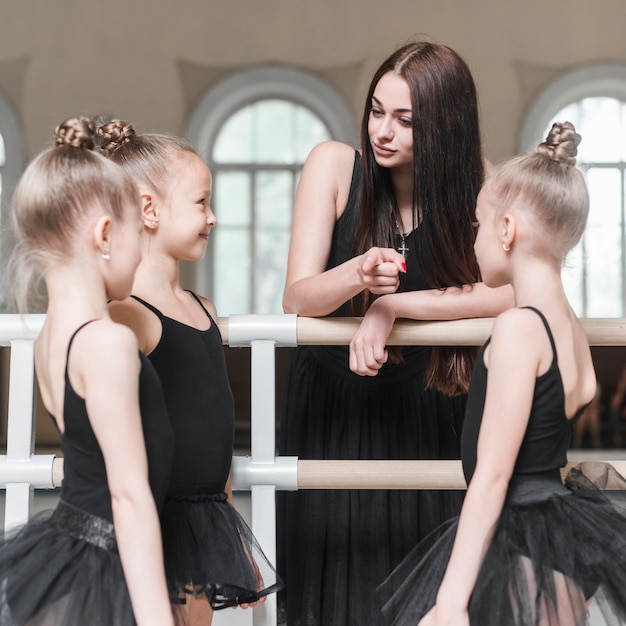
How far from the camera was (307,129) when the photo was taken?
8.50 meters

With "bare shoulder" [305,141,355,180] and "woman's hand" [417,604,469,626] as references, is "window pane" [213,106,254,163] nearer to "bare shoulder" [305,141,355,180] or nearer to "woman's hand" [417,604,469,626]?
"bare shoulder" [305,141,355,180]

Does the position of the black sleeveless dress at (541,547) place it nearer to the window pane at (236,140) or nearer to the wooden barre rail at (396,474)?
the wooden barre rail at (396,474)

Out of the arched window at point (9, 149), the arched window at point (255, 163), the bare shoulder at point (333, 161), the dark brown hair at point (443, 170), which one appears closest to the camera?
the dark brown hair at point (443, 170)

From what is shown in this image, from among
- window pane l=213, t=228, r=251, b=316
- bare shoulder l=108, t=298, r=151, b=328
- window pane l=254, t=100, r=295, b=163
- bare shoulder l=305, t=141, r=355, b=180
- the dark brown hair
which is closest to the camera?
bare shoulder l=108, t=298, r=151, b=328

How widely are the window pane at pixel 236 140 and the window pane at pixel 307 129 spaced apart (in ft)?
1.41

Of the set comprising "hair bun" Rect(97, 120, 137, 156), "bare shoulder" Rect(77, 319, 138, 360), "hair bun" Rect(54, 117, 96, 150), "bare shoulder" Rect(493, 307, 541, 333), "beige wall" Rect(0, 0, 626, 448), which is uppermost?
"beige wall" Rect(0, 0, 626, 448)

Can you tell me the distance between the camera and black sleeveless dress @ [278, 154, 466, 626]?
1.70 meters

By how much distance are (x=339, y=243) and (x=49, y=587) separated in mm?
937

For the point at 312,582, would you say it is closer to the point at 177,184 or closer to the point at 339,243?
the point at 339,243

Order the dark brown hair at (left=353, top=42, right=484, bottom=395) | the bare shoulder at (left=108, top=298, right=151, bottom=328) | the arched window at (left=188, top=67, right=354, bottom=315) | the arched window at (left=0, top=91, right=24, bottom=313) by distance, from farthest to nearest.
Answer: the arched window at (left=188, top=67, right=354, bottom=315)
the arched window at (left=0, top=91, right=24, bottom=313)
the dark brown hair at (left=353, top=42, right=484, bottom=395)
the bare shoulder at (left=108, top=298, right=151, bottom=328)

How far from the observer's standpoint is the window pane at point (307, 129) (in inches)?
334

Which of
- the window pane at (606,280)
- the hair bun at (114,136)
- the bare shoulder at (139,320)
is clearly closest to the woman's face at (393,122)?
the hair bun at (114,136)

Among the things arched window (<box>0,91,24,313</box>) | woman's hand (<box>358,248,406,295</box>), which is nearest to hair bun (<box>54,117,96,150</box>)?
woman's hand (<box>358,248,406,295</box>)

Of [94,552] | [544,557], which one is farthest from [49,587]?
[544,557]
